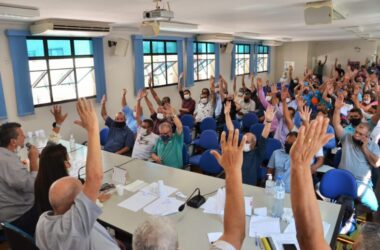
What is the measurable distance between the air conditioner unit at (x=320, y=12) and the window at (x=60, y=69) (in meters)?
4.71

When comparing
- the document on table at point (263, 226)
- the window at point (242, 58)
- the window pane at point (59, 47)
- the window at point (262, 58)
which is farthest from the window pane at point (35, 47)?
the window at point (262, 58)

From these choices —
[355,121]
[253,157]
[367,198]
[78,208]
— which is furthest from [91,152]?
[355,121]

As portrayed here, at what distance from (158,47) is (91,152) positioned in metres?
7.23

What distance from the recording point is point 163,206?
2.77 m

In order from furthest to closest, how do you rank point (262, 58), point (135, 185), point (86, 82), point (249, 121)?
point (262, 58) < point (86, 82) < point (249, 121) < point (135, 185)

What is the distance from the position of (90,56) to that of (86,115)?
547 cm

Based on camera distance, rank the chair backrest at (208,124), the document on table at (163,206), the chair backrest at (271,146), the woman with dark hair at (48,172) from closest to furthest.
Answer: the woman with dark hair at (48,172)
the document on table at (163,206)
the chair backrest at (271,146)
the chair backrest at (208,124)

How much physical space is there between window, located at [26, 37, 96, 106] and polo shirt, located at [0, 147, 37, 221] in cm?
309

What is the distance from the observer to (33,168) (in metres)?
3.24

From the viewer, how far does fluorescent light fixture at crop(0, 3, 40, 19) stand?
3.72m

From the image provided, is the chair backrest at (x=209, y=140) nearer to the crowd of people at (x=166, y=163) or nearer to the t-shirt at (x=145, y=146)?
the crowd of people at (x=166, y=163)

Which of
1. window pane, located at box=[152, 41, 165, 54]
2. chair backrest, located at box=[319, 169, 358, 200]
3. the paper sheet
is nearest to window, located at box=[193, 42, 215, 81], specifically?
window pane, located at box=[152, 41, 165, 54]

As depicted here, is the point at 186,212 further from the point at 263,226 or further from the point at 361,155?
the point at 361,155

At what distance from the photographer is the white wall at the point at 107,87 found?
523 cm
